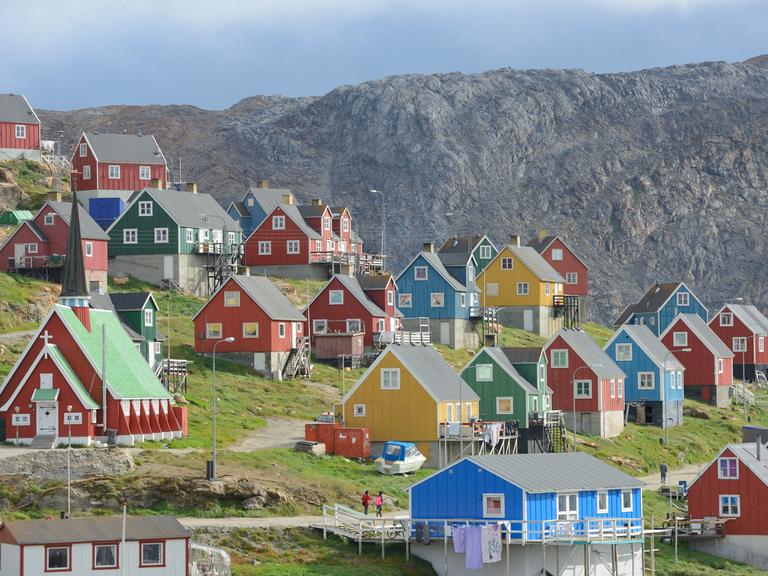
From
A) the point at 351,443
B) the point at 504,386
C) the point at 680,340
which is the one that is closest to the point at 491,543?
the point at 351,443

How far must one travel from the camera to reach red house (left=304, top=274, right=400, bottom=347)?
400 ft

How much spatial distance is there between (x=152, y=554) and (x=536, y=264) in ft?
268

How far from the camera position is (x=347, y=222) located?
151125 mm

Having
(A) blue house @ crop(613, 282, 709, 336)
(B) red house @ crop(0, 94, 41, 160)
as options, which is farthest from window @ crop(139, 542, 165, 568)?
(A) blue house @ crop(613, 282, 709, 336)

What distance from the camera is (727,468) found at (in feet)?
283

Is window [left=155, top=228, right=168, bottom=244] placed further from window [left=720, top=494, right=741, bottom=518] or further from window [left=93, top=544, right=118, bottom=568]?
window [left=93, top=544, right=118, bottom=568]

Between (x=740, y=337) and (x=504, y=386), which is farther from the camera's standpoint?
(x=740, y=337)

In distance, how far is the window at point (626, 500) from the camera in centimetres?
7762

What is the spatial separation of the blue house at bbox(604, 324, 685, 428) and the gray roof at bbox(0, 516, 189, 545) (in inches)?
2341

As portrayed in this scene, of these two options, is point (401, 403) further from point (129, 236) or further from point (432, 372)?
point (129, 236)

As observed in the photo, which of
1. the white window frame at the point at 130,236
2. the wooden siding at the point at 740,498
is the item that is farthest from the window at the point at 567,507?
the white window frame at the point at 130,236

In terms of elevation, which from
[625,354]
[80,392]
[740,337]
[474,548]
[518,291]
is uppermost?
[518,291]

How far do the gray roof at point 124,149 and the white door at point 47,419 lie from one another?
59605 millimetres

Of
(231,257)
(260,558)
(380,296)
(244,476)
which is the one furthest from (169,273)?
(260,558)
